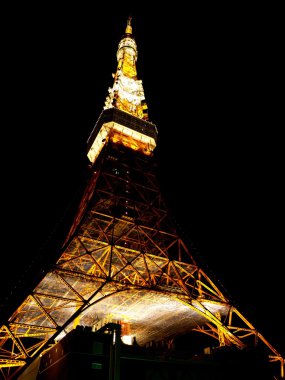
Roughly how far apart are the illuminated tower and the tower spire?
0.15 meters

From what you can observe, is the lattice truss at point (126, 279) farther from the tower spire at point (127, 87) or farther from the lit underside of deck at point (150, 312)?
the tower spire at point (127, 87)

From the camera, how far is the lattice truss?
13.8 meters

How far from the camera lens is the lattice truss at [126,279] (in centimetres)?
1384

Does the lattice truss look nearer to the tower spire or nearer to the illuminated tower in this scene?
the illuminated tower

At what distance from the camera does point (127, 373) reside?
37.1ft

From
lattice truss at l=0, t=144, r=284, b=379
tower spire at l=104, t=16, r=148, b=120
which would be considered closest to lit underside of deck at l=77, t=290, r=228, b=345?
lattice truss at l=0, t=144, r=284, b=379

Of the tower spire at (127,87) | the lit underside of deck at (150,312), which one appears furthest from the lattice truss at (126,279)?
the tower spire at (127,87)

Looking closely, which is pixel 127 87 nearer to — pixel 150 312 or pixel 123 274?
pixel 123 274

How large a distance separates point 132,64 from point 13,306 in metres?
26.6

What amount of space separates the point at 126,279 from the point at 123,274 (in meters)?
2.36

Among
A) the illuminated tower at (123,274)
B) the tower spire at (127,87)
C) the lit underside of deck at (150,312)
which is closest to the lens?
the illuminated tower at (123,274)

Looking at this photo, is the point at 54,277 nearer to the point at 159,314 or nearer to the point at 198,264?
the point at 159,314

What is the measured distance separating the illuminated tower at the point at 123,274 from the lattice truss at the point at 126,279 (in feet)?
0.20

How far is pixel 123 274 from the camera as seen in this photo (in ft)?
51.1
